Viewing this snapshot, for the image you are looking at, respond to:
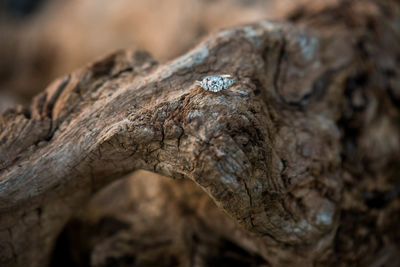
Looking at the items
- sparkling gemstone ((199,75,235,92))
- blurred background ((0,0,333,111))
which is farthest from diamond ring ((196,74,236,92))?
blurred background ((0,0,333,111))

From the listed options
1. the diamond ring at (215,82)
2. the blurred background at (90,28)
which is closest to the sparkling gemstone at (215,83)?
the diamond ring at (215,82)

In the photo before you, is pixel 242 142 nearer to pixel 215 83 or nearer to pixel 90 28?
pixel 215 83

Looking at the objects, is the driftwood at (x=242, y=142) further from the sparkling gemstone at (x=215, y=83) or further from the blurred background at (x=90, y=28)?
the blurred background at (x=90, y=28)

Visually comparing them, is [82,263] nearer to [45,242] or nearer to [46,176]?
[45,242]

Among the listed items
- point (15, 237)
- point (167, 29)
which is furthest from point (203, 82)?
point (167, 29)

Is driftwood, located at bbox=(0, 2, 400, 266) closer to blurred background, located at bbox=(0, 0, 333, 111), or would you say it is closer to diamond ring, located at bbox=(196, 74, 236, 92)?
diamond ring, located at bbox=(196, 74, 236, 92)
